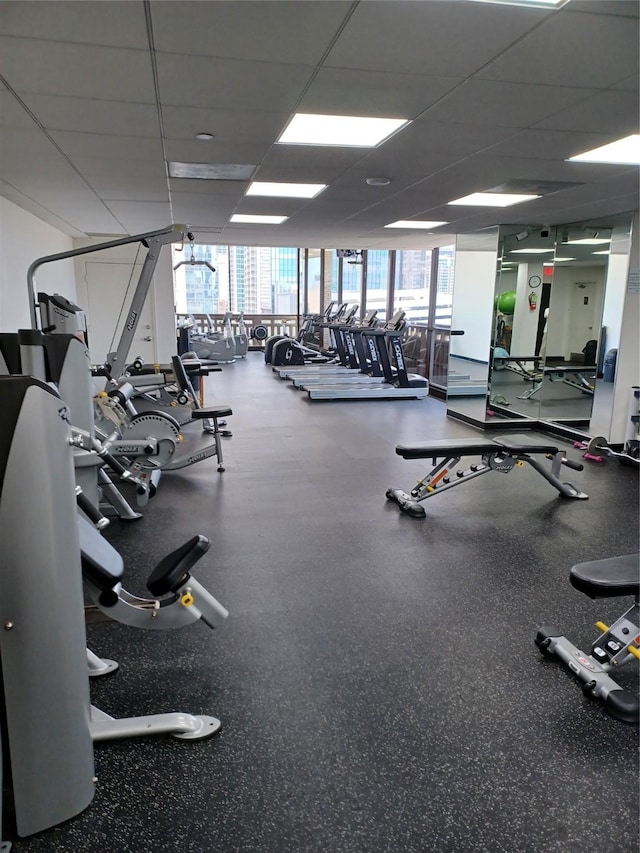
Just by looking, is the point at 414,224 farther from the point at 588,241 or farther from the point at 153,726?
the point at 153,726

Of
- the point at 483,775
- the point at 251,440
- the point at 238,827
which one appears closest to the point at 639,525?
the point at 483,775

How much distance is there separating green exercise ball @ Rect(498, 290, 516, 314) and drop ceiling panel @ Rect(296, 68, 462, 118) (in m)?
3.85

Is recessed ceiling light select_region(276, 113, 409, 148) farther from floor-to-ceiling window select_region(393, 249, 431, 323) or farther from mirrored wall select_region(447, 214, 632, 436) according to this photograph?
floor-to-ceiling window select_region(393, 249, 431, 323)

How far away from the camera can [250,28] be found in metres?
1.69

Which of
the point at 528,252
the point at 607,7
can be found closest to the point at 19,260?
the point at 607,7

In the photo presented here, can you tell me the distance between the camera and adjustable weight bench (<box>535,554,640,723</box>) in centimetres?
177

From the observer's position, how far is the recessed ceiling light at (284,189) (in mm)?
3922

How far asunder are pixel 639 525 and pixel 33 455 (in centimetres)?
322

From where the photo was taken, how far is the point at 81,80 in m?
2.08

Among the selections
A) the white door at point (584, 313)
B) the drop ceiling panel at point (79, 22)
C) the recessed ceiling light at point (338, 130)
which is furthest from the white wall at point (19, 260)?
the white door at point (584, 313)

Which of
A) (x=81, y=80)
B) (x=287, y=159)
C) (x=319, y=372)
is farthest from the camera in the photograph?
(x=319, y=372)

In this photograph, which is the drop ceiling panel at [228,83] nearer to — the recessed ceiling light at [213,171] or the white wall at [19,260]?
the recessed ceiling light at [213,171]

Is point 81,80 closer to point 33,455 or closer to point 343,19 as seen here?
point 343,19

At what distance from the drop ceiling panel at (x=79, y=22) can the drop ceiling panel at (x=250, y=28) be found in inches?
2.7
